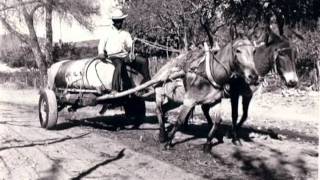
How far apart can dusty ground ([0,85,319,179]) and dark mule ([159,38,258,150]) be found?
0.77 meters

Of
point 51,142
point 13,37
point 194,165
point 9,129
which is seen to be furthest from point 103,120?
point 13,37

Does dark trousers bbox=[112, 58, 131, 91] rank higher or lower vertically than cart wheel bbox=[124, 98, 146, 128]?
higher

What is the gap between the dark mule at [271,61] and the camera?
8844 mm

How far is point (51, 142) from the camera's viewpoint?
9.50m

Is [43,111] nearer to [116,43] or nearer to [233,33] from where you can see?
[116,43]

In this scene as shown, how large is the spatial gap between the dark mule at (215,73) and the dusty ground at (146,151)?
0.77m

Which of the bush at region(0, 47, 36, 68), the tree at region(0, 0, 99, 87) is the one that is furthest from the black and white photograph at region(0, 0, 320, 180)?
the bush at region(0, 47, 36, 68)

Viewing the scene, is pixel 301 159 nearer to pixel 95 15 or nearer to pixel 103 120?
pixel 103 120

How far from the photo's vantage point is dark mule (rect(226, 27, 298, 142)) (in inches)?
348

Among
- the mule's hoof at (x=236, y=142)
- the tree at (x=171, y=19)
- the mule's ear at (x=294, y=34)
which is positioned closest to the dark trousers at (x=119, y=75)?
the mule's hoof at (x=236, y=142)

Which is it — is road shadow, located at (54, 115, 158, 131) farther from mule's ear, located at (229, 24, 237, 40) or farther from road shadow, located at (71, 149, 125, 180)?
mule's ear, located at (229, 24, 237, 40)

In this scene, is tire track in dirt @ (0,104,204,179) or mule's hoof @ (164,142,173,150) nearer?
tire track in dirt @ (0,104,204,179)

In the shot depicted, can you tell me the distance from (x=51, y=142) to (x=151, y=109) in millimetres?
7943

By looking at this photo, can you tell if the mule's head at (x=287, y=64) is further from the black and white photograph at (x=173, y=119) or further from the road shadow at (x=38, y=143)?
the road shadow at (x=38, y=143)
